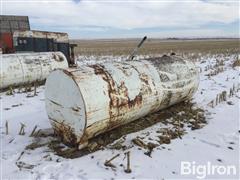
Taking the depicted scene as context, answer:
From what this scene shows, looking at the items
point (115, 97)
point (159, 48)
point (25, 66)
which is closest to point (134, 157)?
point (115, 97)

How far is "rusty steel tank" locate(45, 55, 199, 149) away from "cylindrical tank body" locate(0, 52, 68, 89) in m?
5.37

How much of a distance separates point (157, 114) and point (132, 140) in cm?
164

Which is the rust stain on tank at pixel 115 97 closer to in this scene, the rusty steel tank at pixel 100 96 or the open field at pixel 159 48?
the rusty steel tank at pixel 100 96

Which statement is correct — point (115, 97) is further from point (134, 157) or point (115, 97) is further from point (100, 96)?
point (134, 157)

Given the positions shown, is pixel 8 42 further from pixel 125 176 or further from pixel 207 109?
Result: pixel 125 176

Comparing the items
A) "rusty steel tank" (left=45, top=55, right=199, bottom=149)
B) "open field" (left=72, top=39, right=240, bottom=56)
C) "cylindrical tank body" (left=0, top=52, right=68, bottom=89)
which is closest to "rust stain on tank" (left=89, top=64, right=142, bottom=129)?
"rusty steel tank" (left=45, top=55, right=199, bottom=149)

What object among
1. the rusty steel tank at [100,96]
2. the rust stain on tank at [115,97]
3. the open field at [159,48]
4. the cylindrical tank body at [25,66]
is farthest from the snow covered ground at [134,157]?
the open field at [159,48]

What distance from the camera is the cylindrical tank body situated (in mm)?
9625

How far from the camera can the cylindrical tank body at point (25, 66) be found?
31.6ft

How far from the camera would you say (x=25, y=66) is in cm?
1012

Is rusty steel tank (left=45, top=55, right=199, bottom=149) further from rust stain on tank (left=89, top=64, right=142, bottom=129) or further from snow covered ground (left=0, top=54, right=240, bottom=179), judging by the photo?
snow covered ground (left=0, top=54, right=240, bottom=179)

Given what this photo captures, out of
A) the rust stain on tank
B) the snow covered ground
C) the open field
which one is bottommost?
the snow covered ground

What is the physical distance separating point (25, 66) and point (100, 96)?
21.6ft

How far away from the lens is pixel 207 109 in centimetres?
695
